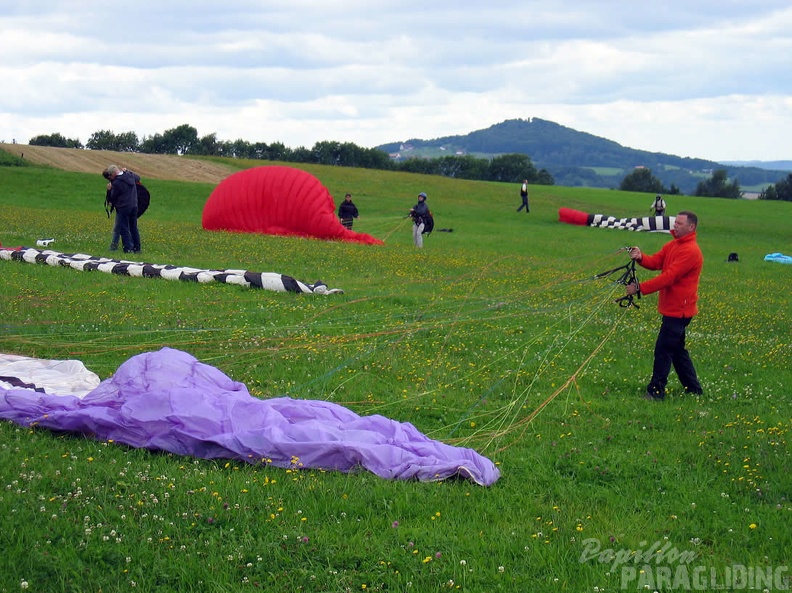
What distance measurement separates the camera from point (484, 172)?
98.4m

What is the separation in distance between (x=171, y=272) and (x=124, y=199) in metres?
3.81

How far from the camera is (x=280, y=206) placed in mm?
23609

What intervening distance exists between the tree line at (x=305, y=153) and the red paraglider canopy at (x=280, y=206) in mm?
55145

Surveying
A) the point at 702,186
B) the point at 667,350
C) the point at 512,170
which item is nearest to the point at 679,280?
the point at 667,350

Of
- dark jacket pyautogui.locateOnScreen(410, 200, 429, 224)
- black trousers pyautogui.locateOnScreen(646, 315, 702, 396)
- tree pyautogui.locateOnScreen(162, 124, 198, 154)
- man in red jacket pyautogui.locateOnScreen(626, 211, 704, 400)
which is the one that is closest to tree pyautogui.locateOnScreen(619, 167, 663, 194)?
tree pyautogui.locateOnScreen(162, 124, 198, 154)

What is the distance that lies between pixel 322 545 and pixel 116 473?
1.71 metres

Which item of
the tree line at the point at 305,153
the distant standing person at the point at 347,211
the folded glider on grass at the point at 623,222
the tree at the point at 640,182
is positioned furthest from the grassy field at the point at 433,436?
the tree at the point at 640,182

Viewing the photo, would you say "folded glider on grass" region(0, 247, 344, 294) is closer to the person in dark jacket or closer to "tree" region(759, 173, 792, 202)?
the person in dark jacket

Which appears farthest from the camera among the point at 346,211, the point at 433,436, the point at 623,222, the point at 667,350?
the point at 623,222

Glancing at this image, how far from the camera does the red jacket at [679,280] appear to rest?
8.30 metres

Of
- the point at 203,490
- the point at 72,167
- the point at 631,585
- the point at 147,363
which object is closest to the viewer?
the point at 631,585

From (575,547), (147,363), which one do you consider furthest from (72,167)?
(575,547)

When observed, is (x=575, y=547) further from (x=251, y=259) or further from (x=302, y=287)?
(x=251, y=259)

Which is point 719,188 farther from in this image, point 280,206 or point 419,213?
point 280,206
